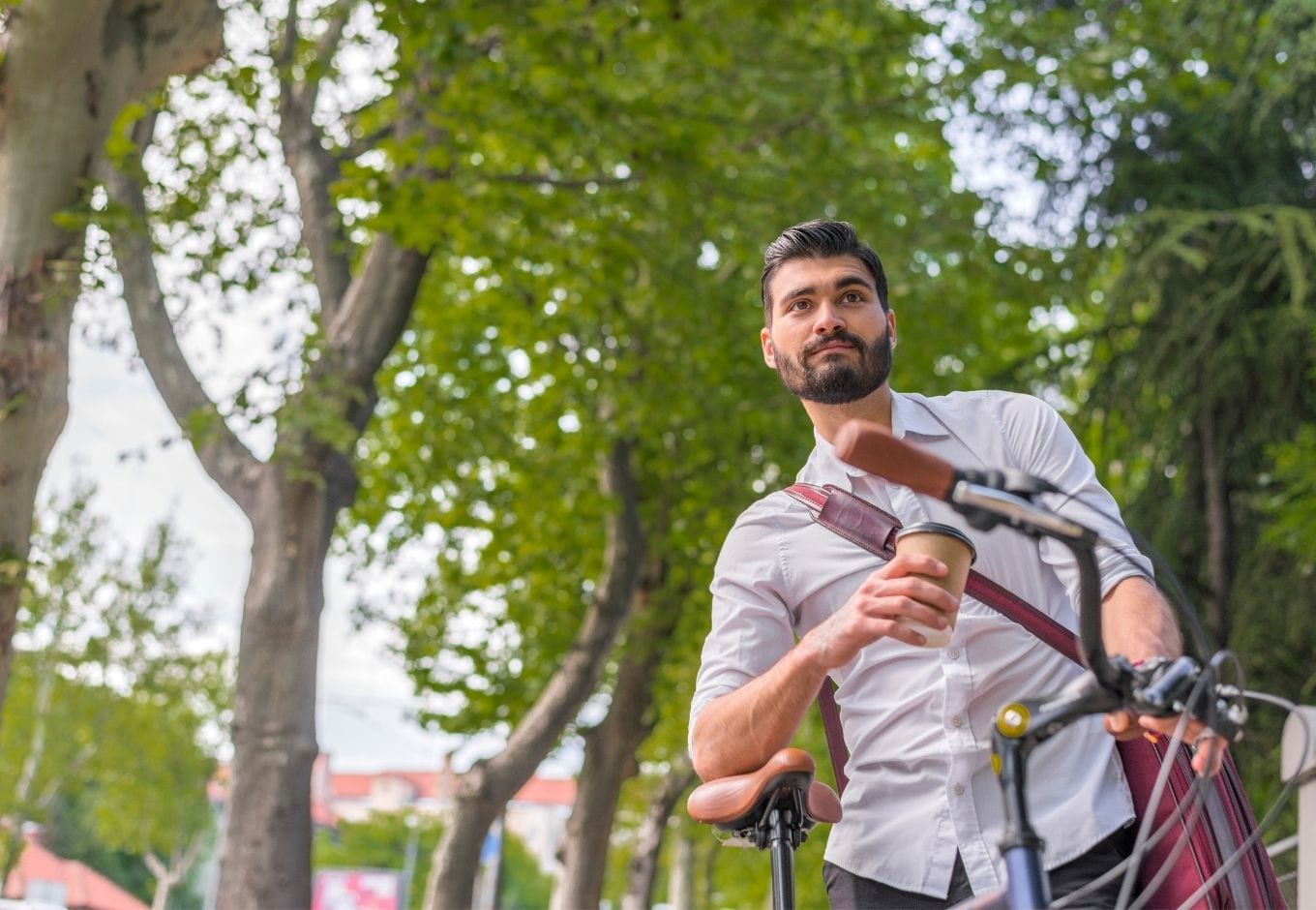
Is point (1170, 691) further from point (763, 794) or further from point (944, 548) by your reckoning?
point (763, 794)

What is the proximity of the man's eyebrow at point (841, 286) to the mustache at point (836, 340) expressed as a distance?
0.32 feet

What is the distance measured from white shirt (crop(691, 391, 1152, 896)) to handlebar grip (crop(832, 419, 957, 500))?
2.78ft

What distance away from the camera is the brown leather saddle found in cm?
275

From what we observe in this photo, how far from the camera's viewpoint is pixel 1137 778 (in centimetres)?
277

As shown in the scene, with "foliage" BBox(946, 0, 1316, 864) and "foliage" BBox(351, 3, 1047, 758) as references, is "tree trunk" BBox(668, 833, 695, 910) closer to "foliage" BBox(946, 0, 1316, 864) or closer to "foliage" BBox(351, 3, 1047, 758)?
"foliage" BBox(351, 3, 1047, 758)

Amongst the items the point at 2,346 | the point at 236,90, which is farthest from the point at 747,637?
the point at 236,90

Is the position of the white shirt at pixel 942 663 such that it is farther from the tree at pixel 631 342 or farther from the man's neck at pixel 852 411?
the tree at pixel 631 342

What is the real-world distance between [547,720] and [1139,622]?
11197 millimetres

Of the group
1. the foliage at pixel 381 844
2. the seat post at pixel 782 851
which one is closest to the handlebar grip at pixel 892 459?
the seat post at pixel 782 851

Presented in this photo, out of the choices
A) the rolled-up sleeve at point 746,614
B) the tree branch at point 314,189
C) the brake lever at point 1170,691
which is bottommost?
the brake lever at point 1170,691

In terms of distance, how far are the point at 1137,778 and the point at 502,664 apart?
16992 mm

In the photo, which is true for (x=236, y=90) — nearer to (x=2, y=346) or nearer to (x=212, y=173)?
(x=212, y=173)

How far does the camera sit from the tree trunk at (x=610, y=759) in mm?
16078

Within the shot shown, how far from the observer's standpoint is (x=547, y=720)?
13422 mm
